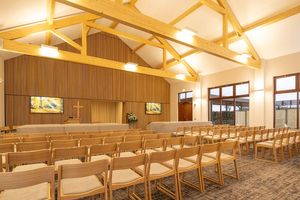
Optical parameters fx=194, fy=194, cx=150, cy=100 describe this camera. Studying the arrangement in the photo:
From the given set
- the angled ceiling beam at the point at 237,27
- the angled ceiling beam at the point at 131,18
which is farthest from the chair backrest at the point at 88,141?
the angled ceiling beam at the point at 237,27

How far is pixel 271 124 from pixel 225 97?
10.1 ft

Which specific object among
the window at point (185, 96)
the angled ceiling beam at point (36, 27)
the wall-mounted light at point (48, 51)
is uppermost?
the angled ceiling beam at point (36, 27)

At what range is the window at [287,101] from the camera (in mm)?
8492

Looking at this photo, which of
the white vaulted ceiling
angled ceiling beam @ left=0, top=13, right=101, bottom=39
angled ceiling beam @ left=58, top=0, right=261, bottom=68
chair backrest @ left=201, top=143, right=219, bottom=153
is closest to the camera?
chair backrest @ left=201, top=143, right=219, bottom=153

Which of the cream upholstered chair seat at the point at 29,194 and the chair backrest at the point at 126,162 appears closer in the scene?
the cream upholstered chair seat at the point at 29,194

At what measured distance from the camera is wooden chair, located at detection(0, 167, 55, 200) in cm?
164

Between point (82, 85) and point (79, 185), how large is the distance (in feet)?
32.8

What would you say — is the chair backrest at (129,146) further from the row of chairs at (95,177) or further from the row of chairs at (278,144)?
the row of chairs at (278,144)

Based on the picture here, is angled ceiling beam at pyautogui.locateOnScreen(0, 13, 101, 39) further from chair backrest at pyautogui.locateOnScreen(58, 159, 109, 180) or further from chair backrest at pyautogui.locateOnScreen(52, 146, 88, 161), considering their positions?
chair backrest at pyautogui.locateOnScreen(58, 159, 109, 180)

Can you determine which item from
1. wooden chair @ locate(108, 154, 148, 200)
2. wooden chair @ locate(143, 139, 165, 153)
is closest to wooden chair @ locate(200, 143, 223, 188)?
wooden chair @ locate(143, 139, 165, 153)

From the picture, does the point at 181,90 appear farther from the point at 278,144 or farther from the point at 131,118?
the point at 278,144

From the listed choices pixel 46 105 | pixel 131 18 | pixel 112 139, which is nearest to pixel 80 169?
pixel 112 139

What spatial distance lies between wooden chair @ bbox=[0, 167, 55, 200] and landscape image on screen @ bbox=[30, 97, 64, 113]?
9.22 m

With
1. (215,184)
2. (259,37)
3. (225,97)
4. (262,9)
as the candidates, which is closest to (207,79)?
(225,97)
